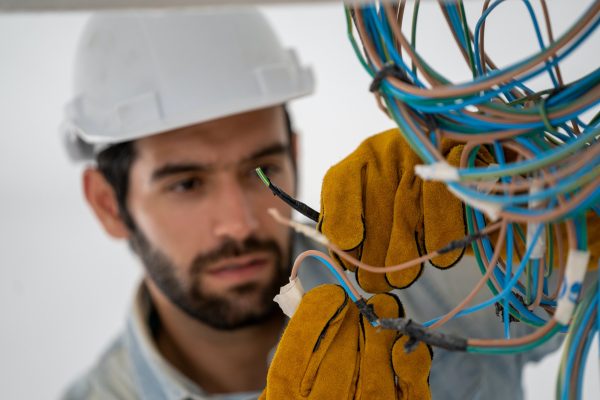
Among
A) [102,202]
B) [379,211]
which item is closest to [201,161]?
[102,202]

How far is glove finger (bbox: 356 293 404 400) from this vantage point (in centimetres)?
52

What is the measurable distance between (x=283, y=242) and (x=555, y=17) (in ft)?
2.23

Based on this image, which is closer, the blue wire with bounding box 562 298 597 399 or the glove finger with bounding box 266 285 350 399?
the blue wire with bounding box 562 298 597 399

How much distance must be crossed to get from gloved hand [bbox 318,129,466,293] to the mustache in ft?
2.16

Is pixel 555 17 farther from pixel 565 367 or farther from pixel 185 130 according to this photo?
pixel 185 130

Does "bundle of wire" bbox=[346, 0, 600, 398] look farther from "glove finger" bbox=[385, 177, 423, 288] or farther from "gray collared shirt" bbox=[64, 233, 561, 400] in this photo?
"gray collared shirt" bbox=[64, 233, 561, 400]

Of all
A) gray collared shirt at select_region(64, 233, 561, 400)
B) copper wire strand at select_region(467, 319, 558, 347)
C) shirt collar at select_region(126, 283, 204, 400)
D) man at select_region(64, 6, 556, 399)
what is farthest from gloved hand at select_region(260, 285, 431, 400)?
shirt collar at select_region(126, 283, 204, 400)

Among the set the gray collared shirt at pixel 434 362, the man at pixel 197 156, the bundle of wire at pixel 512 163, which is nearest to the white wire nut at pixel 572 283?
the bundle of wire at pixel 512 163

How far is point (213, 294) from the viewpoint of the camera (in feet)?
4.18

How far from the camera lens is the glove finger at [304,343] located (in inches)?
20.2

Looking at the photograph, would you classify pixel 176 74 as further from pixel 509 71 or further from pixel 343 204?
pixel 509 71

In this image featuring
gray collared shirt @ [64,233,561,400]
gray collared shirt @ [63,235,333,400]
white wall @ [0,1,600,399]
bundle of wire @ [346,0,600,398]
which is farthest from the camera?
white wall @ [0,1,600,399]

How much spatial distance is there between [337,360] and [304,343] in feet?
0.12

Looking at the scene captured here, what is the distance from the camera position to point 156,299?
4.88 ft
